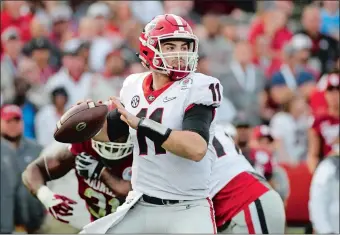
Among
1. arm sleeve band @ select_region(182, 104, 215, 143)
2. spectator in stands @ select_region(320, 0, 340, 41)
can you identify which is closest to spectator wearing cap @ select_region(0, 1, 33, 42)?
spectator in stands @ select_region(320, 0, 340, 41)

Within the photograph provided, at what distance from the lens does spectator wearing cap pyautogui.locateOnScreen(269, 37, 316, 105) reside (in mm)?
10000

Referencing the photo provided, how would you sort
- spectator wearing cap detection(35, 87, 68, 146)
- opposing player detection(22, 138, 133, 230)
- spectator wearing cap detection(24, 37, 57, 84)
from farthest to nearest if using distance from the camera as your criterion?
1. spectator wearing cap detection(24, 37, 57, 84)
2. spectator wearing cap detection(35, 87, 68, 146)
3. opposing player detection(22, 138, 133, 230)

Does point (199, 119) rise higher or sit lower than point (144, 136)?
higher

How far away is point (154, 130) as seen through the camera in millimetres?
4426

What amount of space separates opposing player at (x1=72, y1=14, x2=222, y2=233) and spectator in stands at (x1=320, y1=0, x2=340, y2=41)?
658 centimetres

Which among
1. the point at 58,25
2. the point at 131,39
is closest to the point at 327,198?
the point at 131,39

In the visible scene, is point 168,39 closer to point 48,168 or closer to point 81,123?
point 81,123

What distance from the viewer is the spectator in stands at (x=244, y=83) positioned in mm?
9828

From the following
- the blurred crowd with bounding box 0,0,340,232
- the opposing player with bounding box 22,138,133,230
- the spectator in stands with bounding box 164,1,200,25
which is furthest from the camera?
the spectator in stands with bounding box 164,1,200,25

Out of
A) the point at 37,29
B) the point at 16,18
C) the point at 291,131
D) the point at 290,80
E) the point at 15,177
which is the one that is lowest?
the point at 291,131

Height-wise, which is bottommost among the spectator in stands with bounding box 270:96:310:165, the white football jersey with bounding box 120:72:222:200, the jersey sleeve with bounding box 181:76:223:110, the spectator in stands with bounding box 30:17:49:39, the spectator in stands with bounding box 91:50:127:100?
the spectator in stands with bounding box 270:96:310:165

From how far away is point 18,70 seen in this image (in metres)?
9.27

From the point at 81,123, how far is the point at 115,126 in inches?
10.0

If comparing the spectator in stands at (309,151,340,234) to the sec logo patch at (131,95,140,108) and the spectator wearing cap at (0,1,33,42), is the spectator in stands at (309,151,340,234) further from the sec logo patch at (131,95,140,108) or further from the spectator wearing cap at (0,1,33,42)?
the spectator wearing cap at (0,1,33,42)
